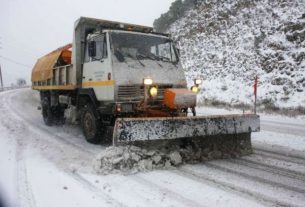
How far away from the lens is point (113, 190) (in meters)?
4.87

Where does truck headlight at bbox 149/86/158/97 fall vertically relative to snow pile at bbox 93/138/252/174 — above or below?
above

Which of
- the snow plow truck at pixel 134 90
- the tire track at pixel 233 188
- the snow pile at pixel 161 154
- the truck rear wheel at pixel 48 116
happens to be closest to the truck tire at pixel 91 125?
the snow plow truck at pixel 134 90

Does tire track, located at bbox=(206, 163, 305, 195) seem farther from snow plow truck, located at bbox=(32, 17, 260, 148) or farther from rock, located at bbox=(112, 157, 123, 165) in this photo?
rock, located at bbox=(112, 157, 123, 165)

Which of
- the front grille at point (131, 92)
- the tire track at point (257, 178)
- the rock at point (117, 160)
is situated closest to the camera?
the tire track at point (257, 178)

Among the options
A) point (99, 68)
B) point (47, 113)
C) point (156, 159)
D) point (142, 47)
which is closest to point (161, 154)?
point (156, 159)

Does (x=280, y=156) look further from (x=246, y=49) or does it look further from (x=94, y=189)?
(x=246, y=49)

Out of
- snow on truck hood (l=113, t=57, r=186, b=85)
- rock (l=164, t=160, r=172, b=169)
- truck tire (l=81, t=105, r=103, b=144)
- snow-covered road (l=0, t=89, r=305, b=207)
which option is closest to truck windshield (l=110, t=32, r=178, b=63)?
snow on truck hood (l=113, t=57, r=186, b=85)

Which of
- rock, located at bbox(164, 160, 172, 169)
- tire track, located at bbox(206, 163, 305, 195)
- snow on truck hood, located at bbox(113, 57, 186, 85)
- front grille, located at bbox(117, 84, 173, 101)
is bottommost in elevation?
tire track, located at bbox(206, 163, 305, 195)

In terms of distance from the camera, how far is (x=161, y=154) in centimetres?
613

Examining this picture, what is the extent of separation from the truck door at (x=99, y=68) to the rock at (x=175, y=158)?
5.86 feet

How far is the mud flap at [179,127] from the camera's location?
18.7 ft

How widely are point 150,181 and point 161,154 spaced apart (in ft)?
2.93

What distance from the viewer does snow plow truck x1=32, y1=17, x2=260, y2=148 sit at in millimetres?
6168

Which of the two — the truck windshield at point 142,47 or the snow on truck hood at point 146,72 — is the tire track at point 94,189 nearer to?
the snow on truck hood at point 146,72
